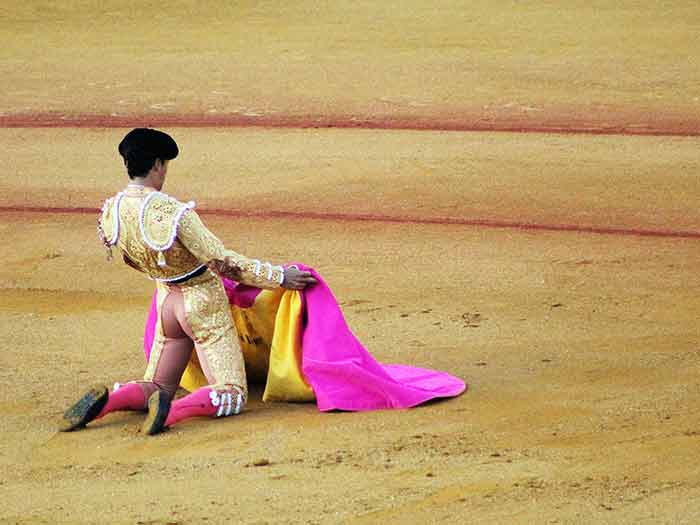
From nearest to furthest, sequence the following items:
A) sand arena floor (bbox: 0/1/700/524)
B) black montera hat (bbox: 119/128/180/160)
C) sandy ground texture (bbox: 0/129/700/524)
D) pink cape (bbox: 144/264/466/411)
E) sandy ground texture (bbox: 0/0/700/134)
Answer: sandy ground texture (bbox: 0/129/700/524) → sand arena floor (bbox: 0/1/700/524) → black montera hat (bbox: 119/128/180/160) → pink cape (bbox: 144/264/466/411) → sandy ground texture (bbox: 0/0/700/134)

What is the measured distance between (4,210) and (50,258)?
1.53 metres

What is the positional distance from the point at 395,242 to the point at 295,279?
322 centimetres

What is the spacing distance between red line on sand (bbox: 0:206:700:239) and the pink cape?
3569 millimetres

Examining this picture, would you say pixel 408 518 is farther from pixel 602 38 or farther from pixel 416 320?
pixel 602 38

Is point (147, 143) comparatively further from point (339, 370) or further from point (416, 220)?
point (416, 220)

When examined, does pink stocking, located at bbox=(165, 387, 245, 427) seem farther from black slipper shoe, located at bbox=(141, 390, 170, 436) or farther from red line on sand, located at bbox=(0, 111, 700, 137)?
red line on sand, located at bbox=(0, 111, 700, 137)

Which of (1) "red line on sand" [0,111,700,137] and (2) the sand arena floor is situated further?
(1) "red line on sand" [0,111,700,137]

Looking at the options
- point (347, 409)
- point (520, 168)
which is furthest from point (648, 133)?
point (347, 409)

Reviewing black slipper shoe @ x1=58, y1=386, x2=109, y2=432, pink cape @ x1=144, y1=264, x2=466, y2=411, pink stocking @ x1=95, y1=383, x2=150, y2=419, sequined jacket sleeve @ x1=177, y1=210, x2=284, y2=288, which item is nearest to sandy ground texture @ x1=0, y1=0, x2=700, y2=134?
pink cape @ x1=144, y1=264, x2=466, y2=411

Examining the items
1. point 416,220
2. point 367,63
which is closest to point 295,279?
point 416,220

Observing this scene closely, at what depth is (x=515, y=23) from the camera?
16.0 m

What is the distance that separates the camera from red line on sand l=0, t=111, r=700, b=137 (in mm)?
12164

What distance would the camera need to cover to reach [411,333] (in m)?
7.16

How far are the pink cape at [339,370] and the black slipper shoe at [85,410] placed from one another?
82 cm
